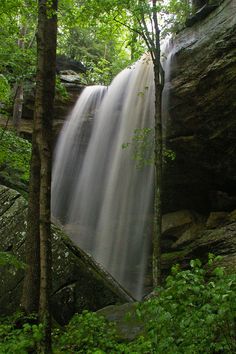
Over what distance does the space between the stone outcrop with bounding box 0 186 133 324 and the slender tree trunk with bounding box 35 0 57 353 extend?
113 inches

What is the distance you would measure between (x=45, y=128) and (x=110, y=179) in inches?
333

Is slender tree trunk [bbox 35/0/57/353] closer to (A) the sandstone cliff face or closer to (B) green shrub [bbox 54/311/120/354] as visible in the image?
(B) green shrub [bbox 54/311/120/354]

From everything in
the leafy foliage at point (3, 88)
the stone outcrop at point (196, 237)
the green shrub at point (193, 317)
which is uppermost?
the leafy foliage at point (3, 88)

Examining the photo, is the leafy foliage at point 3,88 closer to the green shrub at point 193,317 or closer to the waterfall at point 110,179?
the waterfall at point 110,179

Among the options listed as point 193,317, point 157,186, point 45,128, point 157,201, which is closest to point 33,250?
point 45,128

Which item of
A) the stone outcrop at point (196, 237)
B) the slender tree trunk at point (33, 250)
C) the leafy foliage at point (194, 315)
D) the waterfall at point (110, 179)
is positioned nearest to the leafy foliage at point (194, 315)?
the leafy foliage at point (194, 315)

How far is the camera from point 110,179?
13.7m

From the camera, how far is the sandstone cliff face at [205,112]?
32.1ft

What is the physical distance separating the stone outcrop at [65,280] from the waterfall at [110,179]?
407 cm

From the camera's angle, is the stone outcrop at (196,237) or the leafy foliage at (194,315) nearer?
the leafy foliage at (194,315)

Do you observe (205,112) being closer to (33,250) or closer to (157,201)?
(157,201)

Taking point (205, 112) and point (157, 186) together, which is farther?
point (205, 112)

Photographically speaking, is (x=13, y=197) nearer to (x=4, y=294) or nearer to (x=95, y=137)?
(x=4, y=294)

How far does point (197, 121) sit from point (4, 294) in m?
7.13
